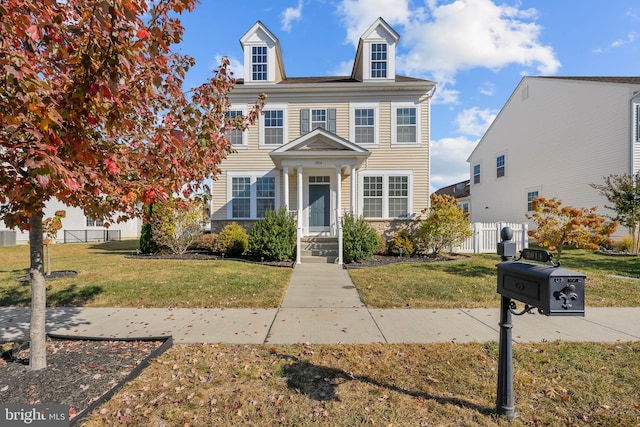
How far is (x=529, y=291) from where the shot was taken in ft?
6.96

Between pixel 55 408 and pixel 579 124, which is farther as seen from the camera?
pixel 579 124

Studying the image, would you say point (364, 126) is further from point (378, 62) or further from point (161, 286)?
point (161, 286)

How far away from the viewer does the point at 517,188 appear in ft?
66.6

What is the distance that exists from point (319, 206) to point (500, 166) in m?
16.4

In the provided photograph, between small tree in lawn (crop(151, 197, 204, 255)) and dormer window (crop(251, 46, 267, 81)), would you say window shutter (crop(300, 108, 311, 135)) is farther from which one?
small tree in lawn (crop(151, 197, 204, 255))

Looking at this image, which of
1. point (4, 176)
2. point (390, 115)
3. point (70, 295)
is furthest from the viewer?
point (390, 115)

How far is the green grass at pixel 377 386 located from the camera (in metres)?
2.48

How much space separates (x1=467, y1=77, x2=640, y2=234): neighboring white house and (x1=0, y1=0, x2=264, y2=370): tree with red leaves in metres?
19.3

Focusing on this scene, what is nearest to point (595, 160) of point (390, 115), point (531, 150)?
point (531, 150)

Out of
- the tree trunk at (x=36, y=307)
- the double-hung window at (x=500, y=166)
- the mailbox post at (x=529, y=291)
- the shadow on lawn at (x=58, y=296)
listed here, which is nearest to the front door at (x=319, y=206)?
the shadow on lawn at (x=58, y=296)

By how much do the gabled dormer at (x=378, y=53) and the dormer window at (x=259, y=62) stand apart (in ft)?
14.5

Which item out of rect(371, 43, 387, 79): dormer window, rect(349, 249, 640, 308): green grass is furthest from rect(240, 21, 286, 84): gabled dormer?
rect(349, 249, 640, 308): green grass

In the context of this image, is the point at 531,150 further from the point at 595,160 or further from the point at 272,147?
the point at 272,147

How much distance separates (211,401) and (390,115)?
12.9 m
